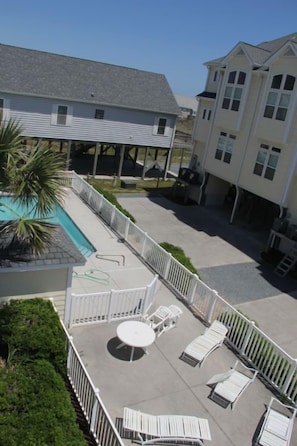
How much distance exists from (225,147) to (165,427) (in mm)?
18436

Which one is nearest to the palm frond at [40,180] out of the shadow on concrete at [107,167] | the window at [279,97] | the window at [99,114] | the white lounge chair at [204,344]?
the white lounge chair at [204,344]

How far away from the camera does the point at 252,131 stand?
20844 mm

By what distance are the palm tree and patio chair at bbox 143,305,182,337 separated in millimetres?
4185

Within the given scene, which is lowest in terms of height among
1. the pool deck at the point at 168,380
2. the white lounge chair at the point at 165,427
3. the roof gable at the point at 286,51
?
the pool deck at the point at 168,380

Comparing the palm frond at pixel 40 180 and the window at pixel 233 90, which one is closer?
the palm frond at pixel 40 180

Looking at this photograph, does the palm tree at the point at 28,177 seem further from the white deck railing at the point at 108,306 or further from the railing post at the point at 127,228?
the railing post at the point at 127,228

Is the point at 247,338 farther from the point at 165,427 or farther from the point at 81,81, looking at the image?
the point at 81,81

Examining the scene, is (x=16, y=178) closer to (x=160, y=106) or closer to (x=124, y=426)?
(x=124, y=426)

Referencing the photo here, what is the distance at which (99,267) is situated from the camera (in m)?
14.0

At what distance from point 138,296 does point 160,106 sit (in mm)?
21935

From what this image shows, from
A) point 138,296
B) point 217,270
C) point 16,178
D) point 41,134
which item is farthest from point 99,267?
point 41,134

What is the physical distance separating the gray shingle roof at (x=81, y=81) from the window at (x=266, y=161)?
11609mm

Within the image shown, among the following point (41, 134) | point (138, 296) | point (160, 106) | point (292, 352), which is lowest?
point (292, 352)

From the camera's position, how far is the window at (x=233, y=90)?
70.3ft
